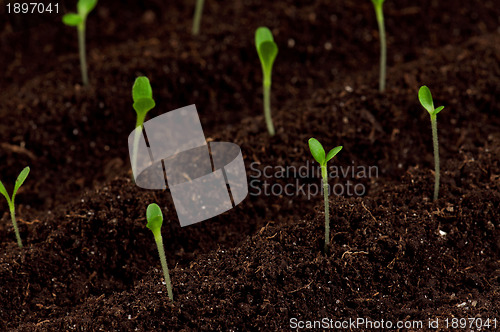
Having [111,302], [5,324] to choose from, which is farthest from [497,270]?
[5,324]

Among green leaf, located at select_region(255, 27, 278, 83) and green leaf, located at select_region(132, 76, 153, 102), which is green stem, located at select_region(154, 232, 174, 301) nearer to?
green leaf, located at select_region(132, 76, 153, 102)

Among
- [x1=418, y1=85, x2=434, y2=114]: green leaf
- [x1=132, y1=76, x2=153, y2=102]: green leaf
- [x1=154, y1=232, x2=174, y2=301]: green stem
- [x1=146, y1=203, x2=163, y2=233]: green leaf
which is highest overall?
[x1=132, y1=76, x2=153, y2=102]: green leaf

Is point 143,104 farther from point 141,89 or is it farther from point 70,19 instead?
point 70,19

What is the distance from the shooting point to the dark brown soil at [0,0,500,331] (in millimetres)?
1419

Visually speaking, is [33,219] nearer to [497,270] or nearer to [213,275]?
[213,275]

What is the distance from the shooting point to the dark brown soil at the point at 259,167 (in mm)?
1419

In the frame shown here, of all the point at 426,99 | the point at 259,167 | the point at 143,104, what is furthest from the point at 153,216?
the point at 426,99

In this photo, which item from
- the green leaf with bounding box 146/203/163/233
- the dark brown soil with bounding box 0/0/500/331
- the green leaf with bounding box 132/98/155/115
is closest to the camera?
the green leaf with bounding box 146/203/163/233

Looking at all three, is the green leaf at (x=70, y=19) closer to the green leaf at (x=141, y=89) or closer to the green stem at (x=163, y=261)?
the green leaf at (x=141, y=89)

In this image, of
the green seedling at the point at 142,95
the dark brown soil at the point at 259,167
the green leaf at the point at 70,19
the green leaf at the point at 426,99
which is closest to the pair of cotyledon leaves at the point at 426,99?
the green leaf at the point at 426,99

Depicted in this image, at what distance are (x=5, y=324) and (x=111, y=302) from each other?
274mm

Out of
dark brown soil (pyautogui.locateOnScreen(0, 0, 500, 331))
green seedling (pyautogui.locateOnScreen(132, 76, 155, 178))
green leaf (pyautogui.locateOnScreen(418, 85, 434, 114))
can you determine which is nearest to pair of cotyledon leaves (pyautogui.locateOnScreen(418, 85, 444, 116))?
green leaf (pyautogui.locateOnScreen(418, 85, 434, 114))

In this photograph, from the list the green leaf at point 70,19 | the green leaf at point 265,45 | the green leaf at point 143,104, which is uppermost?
the green leaf at point 70,19

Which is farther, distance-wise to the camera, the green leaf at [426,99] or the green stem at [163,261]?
the green leaf at [426,99]
